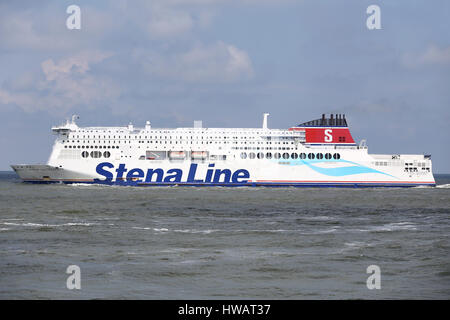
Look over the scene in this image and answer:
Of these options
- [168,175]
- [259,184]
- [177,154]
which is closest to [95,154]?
[168,175]

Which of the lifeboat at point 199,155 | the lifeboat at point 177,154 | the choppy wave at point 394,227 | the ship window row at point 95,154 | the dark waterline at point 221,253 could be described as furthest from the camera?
the lifeboat at point 199,155

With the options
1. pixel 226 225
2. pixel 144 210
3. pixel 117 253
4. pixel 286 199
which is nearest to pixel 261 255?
pixel 117 253

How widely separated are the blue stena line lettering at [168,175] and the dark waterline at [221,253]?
24.9m

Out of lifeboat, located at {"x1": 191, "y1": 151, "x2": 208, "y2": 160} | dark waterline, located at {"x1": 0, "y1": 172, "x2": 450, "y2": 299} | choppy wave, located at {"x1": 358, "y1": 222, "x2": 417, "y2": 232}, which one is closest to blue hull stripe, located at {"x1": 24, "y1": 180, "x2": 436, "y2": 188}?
lifeboat, located at {"x1": 191, "y1": 151, "x2": 208, "y2": 160}

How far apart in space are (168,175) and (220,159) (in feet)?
16.2

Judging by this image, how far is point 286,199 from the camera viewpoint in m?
41.2

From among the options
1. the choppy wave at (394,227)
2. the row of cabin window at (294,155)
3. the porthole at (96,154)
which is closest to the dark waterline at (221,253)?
the choppy wave at (394,227)

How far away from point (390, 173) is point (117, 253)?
45.6 metres

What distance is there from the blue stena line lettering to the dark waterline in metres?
24.9

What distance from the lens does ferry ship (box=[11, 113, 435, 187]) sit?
185 feet

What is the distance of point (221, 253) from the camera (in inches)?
686

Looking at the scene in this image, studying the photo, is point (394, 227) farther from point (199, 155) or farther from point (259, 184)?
point (199, 155)

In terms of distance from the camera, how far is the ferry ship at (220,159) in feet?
185

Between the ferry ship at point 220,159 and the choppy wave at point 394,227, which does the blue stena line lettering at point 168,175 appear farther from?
the choppy wave at point 394,227
